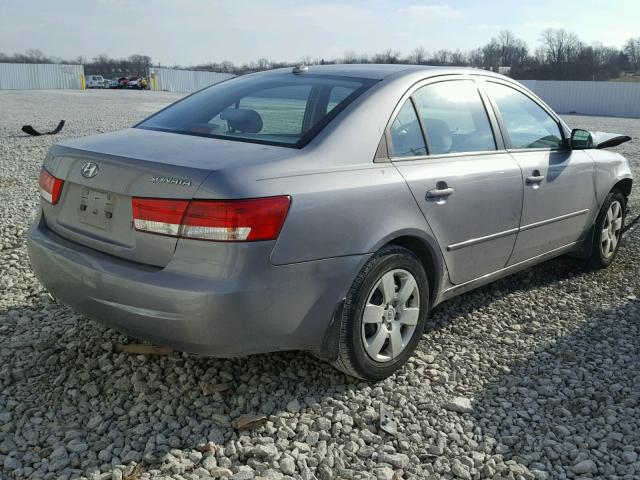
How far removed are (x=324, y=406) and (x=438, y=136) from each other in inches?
63.7

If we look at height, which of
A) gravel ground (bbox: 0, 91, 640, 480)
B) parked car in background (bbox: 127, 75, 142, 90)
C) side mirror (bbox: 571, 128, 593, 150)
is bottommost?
gravel ground (bbox: 0, 91, 640, 480)

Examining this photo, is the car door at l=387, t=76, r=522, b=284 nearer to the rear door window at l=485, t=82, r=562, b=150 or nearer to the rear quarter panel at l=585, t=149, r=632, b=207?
the rear door window at l=485, t=82, r=562, b=150

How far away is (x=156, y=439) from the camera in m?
2.86

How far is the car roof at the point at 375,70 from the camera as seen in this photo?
3.69 meters

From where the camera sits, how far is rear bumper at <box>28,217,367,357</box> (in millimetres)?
2662

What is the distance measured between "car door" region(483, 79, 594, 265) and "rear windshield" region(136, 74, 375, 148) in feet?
4.03

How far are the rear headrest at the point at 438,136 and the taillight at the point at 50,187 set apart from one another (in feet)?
6.35

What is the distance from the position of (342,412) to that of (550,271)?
303 cm

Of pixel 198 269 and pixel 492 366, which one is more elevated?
pixel 198 269

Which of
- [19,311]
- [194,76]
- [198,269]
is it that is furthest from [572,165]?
[194,76]

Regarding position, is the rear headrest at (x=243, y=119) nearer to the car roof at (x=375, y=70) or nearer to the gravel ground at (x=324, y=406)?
the car roof at (x=375, y=70)

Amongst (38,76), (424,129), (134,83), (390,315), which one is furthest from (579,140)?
(134,83)

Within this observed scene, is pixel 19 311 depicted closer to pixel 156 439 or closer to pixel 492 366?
pixel 156 439

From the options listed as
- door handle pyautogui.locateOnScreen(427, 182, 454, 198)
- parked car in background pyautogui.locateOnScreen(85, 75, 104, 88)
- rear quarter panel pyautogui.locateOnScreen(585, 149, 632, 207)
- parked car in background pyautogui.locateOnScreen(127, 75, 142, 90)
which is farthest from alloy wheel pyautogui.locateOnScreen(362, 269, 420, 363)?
parked car in background pyautogui.locateOnScreen(85, 75, 104, 88)
